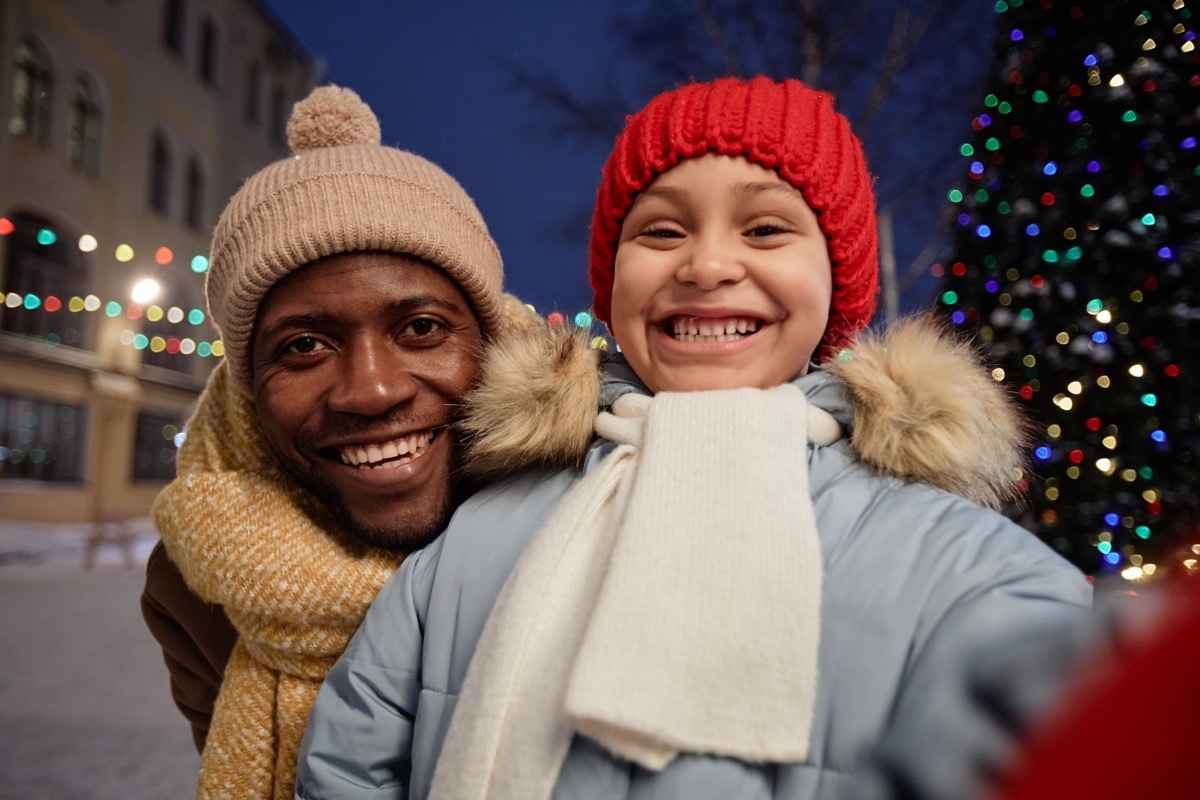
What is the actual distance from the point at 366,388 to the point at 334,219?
38 cm

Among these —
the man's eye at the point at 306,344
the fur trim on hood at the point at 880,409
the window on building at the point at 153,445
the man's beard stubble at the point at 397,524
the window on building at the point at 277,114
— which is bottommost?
the window on building at the point at 153,445

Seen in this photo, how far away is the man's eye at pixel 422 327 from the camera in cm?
176

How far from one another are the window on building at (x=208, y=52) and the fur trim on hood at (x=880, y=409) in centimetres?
1725

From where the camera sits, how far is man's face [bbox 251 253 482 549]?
1658mm

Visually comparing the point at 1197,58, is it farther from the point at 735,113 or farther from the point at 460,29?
the point at 460,29

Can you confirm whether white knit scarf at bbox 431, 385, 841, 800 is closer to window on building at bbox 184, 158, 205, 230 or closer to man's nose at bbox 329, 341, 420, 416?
man's nose at bbox 329, 341, 420, 416

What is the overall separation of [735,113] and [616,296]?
1.31 ft

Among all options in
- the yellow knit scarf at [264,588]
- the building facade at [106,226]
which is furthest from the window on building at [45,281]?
the yellow knit scarf at [264,588]

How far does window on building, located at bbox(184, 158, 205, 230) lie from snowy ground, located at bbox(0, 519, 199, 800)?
30.9 ft

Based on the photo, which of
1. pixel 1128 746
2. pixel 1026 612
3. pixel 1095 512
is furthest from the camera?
pixel 1095 512

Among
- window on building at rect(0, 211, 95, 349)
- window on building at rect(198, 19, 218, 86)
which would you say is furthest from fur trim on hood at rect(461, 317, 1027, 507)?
window on building at rect(198, 19, 218, 86)

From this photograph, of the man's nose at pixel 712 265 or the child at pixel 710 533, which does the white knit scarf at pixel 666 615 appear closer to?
the child at pixel 710 533

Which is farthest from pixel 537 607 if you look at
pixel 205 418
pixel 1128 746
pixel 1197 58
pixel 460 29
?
pixel 460 29

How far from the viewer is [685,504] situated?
1.19 meters
